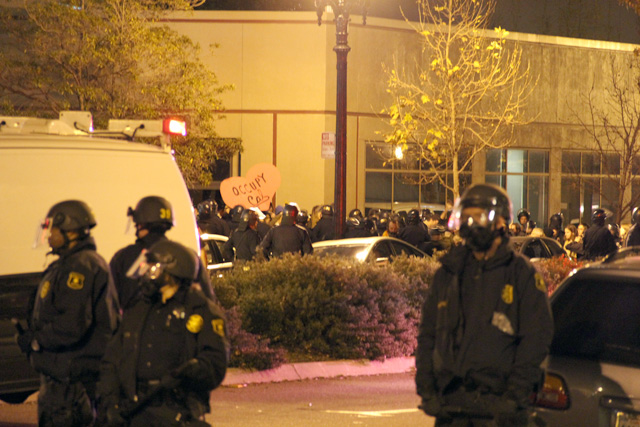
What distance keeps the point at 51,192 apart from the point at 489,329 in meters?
4.06

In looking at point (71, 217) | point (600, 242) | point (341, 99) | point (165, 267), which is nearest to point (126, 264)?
point (71, 217)

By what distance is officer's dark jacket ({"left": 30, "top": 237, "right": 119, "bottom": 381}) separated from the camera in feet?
17.2

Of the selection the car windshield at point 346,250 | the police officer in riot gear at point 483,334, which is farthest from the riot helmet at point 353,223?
the police officer in riot gear at point 483,334

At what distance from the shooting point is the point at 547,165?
113 feet

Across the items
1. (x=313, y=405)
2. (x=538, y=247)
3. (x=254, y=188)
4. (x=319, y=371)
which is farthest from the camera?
(x=254, y=188)

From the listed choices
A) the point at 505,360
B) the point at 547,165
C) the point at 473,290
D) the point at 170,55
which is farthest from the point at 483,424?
the point at 547,165

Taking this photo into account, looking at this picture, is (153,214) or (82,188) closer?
(153,214)

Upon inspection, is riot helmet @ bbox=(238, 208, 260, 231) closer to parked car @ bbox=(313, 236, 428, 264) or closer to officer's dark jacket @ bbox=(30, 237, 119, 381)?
parked car @ bbox=(313, 236, 428, 264)

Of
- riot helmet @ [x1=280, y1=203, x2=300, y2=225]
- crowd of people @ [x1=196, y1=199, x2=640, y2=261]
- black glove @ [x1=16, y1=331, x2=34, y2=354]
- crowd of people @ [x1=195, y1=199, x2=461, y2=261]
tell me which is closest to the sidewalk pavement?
crowd of people @ [x1=196, y1=199, x2=640, y2=261]

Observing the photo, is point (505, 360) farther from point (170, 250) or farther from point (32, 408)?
point (32, 408)

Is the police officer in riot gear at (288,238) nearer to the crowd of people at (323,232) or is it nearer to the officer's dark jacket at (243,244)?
the crowd of people at (323,232)

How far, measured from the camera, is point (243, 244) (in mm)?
14438

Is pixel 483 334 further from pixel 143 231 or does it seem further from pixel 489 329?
pixel 143 231

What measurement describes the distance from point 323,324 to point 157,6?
16.6 metres
